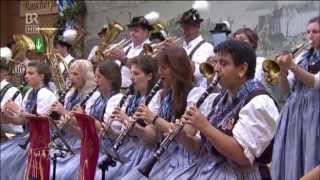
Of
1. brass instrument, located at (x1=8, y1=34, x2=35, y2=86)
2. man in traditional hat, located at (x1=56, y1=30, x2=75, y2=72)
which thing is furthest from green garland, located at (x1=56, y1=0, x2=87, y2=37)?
man in traditional hat, located at (x1=56, y1=30, x2=75, y2=72)

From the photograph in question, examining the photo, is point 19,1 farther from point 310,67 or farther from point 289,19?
point 310,67

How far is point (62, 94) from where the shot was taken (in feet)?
19.6

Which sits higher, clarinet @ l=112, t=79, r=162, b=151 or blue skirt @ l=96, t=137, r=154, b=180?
clarinet @ l=112, t=79, r=162, b=151

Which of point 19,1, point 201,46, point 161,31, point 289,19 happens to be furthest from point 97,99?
point 19,1

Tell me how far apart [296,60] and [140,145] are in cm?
130

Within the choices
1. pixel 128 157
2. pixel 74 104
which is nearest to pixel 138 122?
pixel 128 157

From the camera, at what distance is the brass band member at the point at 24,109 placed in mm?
5730

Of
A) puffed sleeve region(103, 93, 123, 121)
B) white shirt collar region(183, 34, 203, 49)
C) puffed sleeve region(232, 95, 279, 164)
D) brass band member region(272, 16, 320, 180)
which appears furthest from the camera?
white shirt collar region(183, 34, 203, 49)

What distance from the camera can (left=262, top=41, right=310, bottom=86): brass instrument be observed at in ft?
14.4

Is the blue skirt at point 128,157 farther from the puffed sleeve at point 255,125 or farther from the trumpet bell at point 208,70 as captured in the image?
the puffed sleeve at point 255,125

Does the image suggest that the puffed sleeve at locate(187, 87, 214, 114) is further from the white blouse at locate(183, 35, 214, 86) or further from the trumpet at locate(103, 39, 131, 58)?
the trumpet at locate(103, 39, 131, 58)

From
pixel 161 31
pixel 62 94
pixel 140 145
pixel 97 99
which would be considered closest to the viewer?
pixel 140 145

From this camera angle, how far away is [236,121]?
135 inches

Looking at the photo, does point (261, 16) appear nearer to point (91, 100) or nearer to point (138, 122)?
point (91, 100)
